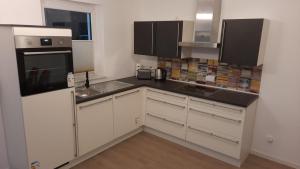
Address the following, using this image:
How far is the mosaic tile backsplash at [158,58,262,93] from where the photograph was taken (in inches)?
115

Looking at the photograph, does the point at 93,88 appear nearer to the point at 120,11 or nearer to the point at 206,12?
the point at 120,11

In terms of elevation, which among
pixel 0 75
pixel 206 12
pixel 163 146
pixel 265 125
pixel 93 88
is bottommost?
pixel 163 146

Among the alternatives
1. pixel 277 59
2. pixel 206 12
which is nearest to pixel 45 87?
pixel 206 12

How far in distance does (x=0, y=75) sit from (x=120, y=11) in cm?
207

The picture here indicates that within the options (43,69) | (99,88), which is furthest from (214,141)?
(43,69)

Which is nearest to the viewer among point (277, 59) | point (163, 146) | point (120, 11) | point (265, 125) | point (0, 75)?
point (0, 75)

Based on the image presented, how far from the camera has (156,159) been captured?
2871mm

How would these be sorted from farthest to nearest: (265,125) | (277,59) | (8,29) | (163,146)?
(163,146), (265,125), (277,59), (8,29)

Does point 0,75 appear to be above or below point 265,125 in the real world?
above

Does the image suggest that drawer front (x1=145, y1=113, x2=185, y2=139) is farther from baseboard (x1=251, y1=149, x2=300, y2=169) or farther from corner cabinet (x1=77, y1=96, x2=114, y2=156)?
baseboard (x1=251, y1=149, x2=300, y2=169)

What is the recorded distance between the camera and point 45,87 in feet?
6.96

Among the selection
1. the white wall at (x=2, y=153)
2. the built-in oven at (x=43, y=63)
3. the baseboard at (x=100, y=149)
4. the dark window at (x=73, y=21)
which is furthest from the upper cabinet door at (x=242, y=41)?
the white wall at (x=2, y=153)

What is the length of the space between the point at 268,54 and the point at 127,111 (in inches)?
82.5

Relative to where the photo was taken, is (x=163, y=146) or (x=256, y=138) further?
(x=163, y=146)
